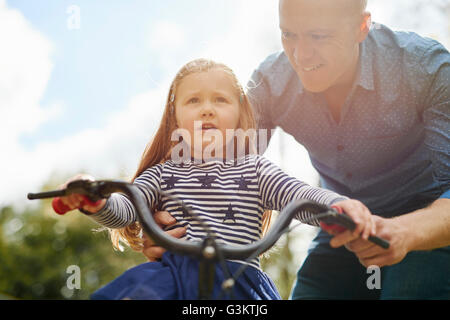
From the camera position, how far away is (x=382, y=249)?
191 cm

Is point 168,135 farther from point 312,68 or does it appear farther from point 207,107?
point 312,68

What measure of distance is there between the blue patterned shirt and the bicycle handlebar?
1411 mm

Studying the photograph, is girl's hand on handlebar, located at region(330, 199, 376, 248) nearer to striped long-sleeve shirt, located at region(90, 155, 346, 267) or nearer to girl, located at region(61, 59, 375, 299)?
girl, located at region(61, 59, 375, 299)

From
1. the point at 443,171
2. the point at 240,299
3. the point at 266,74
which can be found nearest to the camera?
the point at 240,299

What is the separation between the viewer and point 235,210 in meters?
2.03

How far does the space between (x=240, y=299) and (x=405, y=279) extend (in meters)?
Answer: 1.35

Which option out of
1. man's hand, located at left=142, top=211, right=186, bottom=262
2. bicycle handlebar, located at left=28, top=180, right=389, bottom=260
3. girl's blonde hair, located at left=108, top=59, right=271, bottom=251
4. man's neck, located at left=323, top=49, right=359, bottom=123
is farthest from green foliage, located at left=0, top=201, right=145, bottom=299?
bicycle handlebar, located at left=28, top=180, right=389, bottom=260

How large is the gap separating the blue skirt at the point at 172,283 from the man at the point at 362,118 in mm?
943

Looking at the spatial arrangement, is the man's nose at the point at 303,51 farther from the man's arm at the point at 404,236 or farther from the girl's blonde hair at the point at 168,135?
the man's arm at the point at 404,236

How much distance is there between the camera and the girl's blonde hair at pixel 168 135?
2402 mm

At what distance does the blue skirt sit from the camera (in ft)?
5.35
